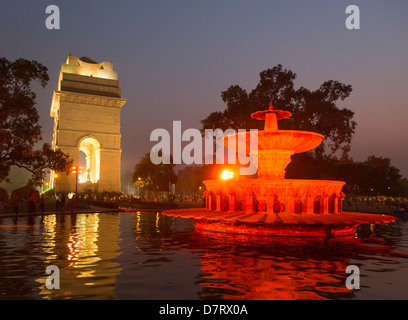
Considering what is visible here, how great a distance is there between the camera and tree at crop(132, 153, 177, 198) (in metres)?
54.5

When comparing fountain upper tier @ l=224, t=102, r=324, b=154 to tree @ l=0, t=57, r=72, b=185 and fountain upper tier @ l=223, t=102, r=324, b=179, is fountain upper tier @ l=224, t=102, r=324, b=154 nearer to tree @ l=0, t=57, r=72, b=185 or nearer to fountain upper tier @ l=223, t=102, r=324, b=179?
fountain upper tier @ l=223, t=102, r=324, b=179

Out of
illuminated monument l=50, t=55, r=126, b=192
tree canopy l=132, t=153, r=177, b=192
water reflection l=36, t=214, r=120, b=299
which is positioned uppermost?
illuminated monument l=50, t=55, r=126, b=192

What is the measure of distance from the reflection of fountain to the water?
0.89m

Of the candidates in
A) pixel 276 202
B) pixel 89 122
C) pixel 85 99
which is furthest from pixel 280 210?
pixel 85 99

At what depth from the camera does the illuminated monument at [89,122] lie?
5012 cm

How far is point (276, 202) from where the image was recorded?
12.4 meters

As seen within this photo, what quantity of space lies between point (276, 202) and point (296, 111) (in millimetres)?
20140

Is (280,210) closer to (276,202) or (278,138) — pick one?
(276,202)

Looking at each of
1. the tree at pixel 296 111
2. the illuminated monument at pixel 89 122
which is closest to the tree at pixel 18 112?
the tree at pixel 296 111

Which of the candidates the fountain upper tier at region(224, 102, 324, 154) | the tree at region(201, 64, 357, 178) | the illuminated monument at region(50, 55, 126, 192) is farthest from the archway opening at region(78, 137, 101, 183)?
the fountain upper tier at region(224, 102, 324, 154)

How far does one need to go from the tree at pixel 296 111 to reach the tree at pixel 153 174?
23.3m
